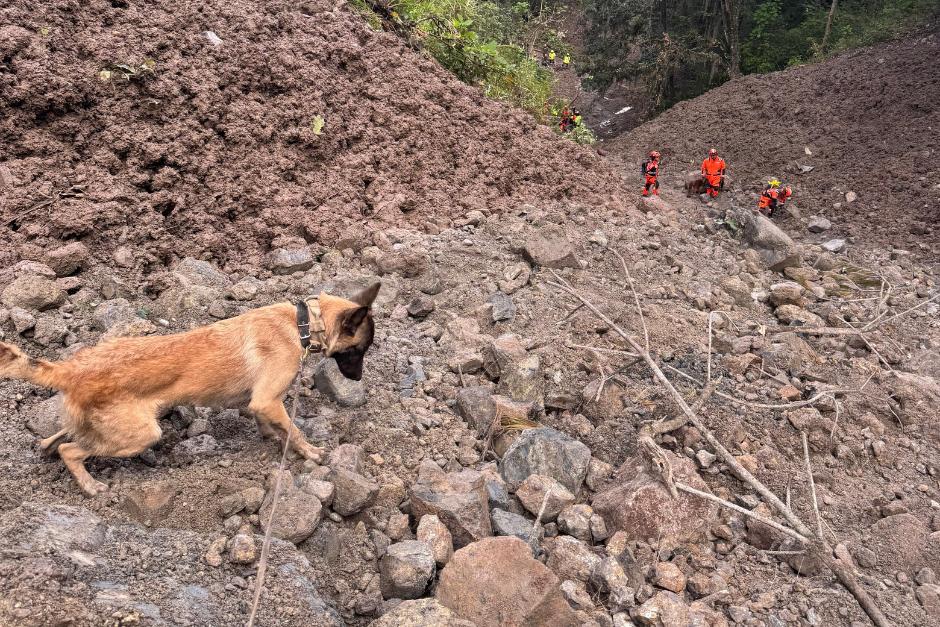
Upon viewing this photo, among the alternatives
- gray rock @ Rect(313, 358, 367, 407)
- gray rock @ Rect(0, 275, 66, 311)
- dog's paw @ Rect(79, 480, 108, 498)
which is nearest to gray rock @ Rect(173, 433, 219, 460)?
dog's paw @ Rect(79, 480, 108, 498)

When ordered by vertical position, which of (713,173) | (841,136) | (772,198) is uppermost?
(841,136)

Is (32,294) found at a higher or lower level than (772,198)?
lower

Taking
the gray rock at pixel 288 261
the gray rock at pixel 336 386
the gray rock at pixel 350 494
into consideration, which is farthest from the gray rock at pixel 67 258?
the gray rock at pixel 350 494

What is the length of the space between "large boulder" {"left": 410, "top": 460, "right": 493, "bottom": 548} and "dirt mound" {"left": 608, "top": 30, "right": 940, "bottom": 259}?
11.0 meters

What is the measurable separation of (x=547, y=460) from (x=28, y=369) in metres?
3.08

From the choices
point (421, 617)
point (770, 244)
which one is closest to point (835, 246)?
point (770, 244)

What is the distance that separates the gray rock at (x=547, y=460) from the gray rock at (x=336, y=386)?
121cm

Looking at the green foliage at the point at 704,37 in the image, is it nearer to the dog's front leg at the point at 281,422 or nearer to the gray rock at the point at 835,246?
the gray rock at the point at 835,246

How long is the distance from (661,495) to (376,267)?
3.85 m

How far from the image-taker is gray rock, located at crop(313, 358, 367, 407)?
4.12 meters

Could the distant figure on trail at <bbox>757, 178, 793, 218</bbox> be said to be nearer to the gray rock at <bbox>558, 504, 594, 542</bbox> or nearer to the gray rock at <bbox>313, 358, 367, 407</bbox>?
the gray rock at <bbox>558, 504, 594, 542</bbox>

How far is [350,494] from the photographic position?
314 cm

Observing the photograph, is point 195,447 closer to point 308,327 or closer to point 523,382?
point 308,327

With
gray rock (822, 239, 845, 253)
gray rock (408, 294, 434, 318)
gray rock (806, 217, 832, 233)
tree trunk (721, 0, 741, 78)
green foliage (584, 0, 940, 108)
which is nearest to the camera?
gray rock (408, 294, 434, 318)
